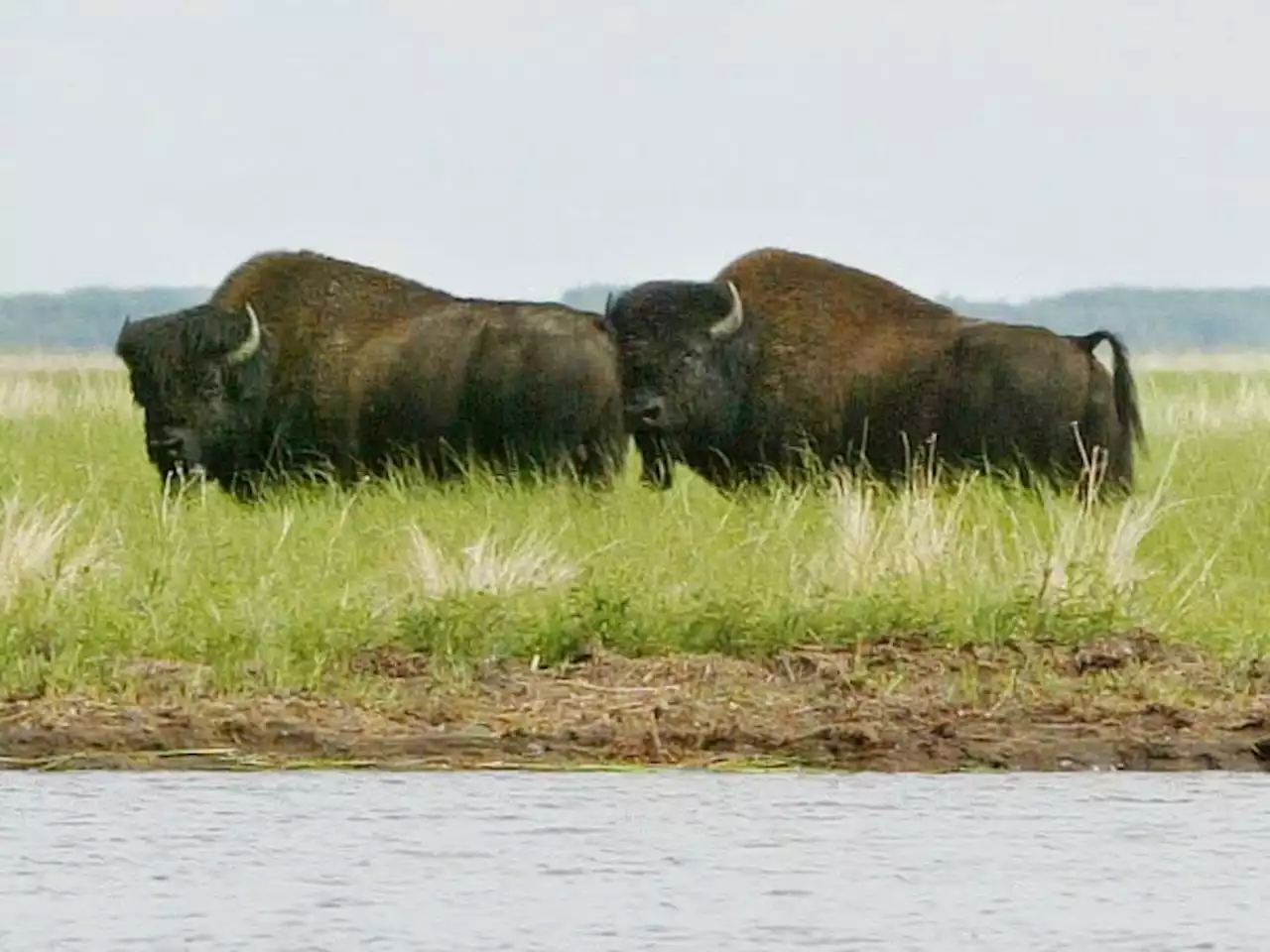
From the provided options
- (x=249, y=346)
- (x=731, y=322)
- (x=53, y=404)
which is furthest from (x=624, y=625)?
(x=53, y=404)

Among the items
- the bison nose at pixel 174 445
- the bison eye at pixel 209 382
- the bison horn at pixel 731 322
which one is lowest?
the bison nose at pixel 174 445

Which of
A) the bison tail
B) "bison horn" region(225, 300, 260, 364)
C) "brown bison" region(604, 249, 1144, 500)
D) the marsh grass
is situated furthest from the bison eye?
the bison tail

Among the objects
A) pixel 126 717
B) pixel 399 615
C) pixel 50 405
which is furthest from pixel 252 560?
pixel 50 405

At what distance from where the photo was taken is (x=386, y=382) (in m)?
16.7

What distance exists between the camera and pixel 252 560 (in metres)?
12.5

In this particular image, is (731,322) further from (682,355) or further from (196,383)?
(196,383)

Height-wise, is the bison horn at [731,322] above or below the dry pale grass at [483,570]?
above

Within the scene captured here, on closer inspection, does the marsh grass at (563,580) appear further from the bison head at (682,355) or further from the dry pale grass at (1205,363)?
the dry pale grass at (1205,363)

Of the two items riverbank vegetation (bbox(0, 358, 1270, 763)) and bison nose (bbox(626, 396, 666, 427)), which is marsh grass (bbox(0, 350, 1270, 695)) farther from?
bison nose (bbox(626, 396, 666, 427))

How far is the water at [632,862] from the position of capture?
23.3 ft

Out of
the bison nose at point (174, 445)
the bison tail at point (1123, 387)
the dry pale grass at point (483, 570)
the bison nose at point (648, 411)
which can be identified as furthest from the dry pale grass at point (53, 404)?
the dry pale grass at point (483, 570)

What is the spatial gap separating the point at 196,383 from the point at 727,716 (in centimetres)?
651

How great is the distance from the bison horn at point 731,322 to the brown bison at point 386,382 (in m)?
0.55

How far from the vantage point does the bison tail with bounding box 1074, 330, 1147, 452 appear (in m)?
15.6
